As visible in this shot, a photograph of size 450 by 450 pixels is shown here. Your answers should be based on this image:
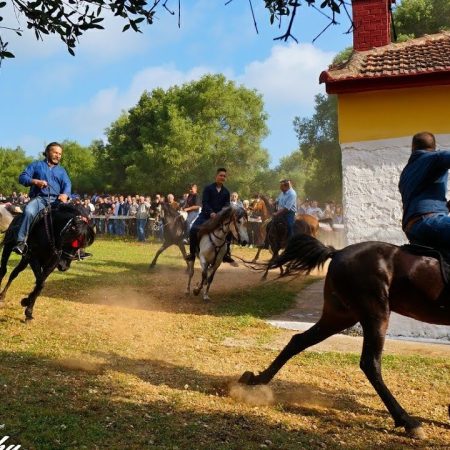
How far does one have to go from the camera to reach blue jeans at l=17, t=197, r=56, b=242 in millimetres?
8594

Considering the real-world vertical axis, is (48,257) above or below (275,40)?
below

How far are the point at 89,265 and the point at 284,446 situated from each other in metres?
13.5

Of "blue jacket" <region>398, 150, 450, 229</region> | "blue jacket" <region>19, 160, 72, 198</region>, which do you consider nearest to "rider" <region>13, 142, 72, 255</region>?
"blue jacket" <region>19, 160, 72, 198</region>

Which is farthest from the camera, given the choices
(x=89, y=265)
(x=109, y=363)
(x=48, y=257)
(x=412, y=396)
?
(x=89, y=265)

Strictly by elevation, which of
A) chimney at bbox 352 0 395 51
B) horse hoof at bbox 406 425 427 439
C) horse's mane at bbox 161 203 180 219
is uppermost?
chimney at bbox 352 0 395 51

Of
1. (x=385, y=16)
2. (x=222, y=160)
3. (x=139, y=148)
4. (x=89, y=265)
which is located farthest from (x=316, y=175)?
(x=385, y=16)

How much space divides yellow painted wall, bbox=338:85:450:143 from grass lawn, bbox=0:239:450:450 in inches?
144

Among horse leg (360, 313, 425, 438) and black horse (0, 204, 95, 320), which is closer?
horse leg (360, 313, 425, 438)

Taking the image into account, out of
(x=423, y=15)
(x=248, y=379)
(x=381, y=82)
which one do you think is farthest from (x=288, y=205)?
(x=423, y=15)

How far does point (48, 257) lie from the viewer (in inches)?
341

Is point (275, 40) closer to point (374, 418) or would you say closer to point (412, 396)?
point (374, 418)

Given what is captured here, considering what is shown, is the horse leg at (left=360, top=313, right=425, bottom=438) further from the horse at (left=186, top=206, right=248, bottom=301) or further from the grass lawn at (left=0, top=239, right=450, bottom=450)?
the horse at (left=186, top=206, right=248, bottom=301)

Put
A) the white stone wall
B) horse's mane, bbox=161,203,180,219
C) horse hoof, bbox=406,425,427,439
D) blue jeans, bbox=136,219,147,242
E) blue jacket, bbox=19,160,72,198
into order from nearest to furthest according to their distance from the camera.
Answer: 1. horse hoof, bbox=406,425,427,439
2. blue jacket, bbox=19,160,72,198
3. the white stone wall
4. horse's mane, bbox=161,203,180,219
5. blue jeans, bbox=136,219,147,242

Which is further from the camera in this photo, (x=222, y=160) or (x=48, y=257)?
(x=222, y=160)
